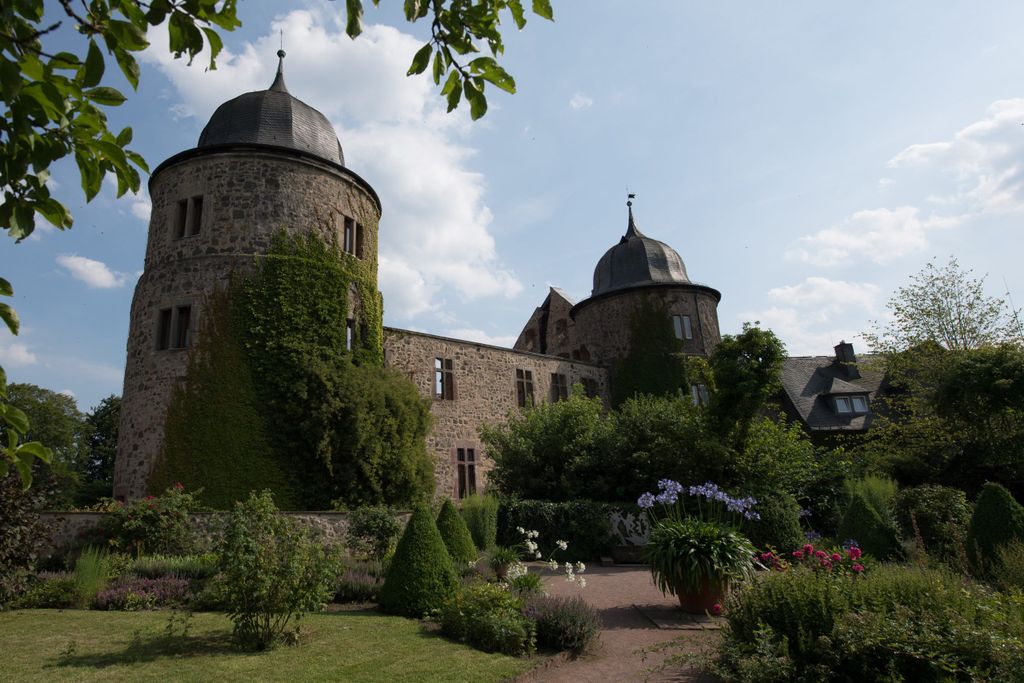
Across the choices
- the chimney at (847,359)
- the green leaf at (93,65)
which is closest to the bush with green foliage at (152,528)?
the green leaf at (93,65)

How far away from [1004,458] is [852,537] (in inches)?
→ 422

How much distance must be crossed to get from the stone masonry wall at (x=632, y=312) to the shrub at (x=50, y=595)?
900 inches

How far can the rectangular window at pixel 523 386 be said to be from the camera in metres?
24.6

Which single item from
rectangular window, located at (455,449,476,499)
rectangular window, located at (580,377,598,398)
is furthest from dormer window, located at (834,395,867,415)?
rectangular window, located at (455,449,476,499)

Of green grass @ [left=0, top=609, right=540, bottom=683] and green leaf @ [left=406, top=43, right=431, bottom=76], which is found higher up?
green leaf @ [left=406, top=43, right=431, bottom=76]

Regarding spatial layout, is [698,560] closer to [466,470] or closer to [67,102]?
[67,102]

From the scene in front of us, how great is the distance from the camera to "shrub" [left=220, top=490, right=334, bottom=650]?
656cm

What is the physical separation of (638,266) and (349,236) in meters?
15.8

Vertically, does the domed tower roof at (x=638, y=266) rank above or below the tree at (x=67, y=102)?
above

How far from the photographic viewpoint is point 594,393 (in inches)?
1093

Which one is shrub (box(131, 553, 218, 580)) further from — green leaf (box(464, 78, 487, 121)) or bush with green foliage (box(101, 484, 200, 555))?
green leaf (box(464, 78, 487, 121))

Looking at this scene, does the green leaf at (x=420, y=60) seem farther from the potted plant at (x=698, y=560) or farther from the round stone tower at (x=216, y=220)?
the round stone tower at (x=216, y=220)

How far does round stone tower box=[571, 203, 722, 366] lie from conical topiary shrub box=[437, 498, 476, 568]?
1821cm

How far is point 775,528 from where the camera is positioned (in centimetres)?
1384
